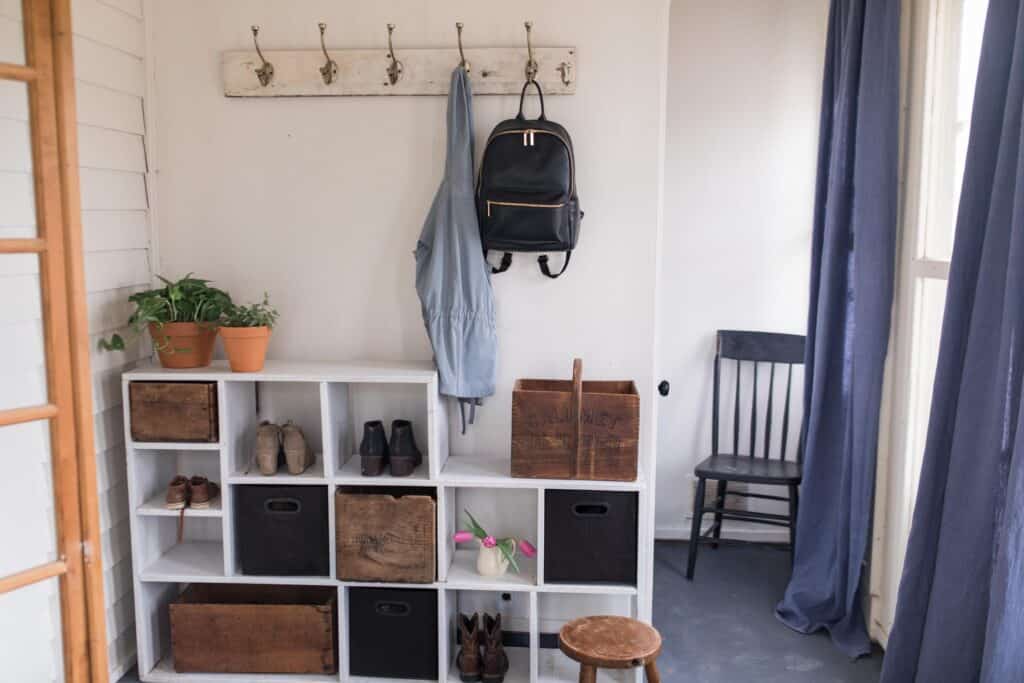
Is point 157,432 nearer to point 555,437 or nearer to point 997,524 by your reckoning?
point 555,437

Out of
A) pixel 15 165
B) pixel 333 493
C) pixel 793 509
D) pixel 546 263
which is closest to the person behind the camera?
pixel 15 165

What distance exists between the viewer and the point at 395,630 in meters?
2.92

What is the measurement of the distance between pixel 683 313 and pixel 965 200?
186 cm

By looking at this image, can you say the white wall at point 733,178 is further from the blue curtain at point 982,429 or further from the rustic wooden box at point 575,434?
the blue curtain at point 982,429

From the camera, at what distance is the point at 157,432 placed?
284 centimetres

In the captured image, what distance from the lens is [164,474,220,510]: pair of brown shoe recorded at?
2.93 metres

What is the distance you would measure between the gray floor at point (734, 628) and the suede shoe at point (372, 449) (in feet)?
3.71

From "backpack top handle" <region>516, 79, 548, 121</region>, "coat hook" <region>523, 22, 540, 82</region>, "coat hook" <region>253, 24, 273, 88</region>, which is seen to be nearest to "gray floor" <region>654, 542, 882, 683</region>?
"backpack top handle" <region>516, 79, 548, 121</region>

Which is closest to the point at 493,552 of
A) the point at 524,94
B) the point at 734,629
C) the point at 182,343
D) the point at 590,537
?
the point at 590,537

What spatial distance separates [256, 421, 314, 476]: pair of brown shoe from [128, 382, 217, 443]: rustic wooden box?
15cm

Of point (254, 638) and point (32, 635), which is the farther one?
point (254, 638)

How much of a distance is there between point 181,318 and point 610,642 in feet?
5.13

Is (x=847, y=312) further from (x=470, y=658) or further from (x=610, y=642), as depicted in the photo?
(x=470, y=658)

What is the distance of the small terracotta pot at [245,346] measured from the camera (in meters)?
2.82
